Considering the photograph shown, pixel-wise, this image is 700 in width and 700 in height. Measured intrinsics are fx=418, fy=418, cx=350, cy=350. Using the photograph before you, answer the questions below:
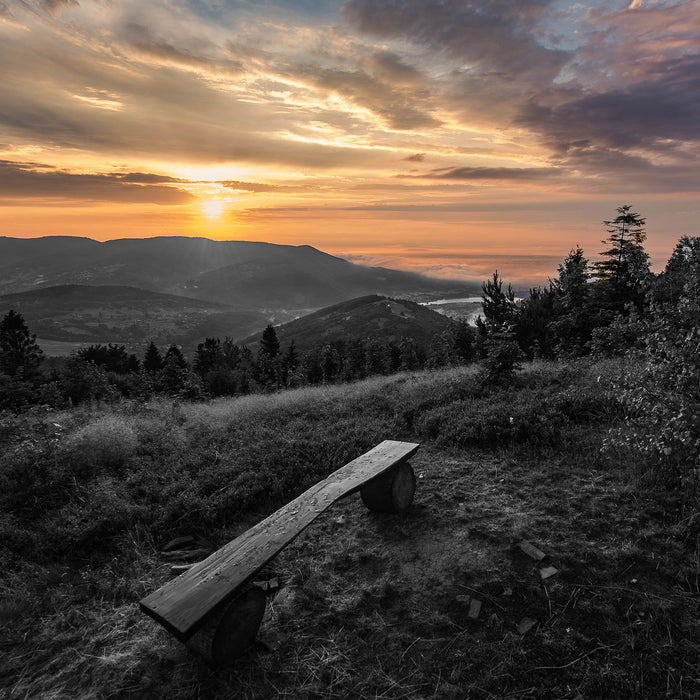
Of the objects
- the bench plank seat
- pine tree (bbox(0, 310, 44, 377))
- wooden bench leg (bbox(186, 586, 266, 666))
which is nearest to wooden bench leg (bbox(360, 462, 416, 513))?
the bench plank seat

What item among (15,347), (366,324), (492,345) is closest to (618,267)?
(492,345)

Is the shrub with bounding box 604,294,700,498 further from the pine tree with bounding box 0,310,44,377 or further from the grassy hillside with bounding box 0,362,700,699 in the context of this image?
the pine tree with bounding box 0,310,44,377

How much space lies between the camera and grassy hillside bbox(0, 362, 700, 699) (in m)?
3.49

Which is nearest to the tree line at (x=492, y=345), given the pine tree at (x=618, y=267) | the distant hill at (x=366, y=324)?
the pine tree at (x=618, y=267)

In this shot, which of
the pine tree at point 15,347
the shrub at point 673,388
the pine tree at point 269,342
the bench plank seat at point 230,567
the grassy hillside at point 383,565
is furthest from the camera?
the pine tree at point 269,342

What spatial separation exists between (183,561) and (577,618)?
15.1 feet

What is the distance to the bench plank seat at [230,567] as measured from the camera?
331 centimetres

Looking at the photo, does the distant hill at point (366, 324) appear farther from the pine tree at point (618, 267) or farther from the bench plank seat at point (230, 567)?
the bench plank seat at point (230, 567)

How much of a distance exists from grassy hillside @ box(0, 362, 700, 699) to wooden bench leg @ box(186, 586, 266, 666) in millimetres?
139

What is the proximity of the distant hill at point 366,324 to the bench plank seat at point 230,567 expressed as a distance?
11625 centimetres

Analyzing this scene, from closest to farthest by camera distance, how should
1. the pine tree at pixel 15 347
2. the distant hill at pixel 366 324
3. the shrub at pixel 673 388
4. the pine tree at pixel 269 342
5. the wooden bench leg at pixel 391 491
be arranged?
the shrub at pixel 673 388
the wooden bench leg at pixel 391 491
the pine tree at pixel 15 347
the pine tree at pixel 269 342
the distant hill at pixel 366 324

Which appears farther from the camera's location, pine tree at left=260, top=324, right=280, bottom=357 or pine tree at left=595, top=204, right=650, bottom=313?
pine tree at left=260, top=324, right=280, bottom=357

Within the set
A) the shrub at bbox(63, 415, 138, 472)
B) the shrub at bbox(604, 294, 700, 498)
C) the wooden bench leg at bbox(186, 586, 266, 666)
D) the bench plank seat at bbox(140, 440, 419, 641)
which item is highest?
the shrub at bbox(604, 294, 700, 498)

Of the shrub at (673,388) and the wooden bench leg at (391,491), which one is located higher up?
the shrub at (673,388)
